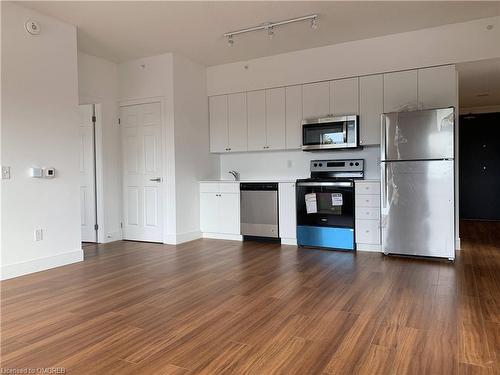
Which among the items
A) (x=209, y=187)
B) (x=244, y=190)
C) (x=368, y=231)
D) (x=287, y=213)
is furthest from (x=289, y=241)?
(x=209, y=187)

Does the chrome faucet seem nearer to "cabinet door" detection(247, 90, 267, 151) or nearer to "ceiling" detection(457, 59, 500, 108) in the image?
"cabinet door" detection(247, 90, 267, 151)

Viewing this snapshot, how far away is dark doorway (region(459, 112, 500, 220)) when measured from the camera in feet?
25.1

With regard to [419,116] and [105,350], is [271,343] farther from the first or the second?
[419,116]

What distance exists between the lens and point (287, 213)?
16.8 feet

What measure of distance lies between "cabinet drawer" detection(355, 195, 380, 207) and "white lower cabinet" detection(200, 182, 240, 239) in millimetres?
1751

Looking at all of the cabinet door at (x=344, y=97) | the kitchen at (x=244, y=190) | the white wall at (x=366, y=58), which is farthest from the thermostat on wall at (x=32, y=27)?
the cabinet door at (x=344, y=97)

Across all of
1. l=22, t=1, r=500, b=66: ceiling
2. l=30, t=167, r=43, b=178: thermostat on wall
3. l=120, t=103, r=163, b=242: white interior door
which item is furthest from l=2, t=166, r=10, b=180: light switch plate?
l=120, t=103, r=163, b=242: white interior door

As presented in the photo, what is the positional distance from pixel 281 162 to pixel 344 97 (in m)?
1.39

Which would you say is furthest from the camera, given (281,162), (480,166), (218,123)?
(480,166)

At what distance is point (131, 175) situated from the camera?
5.69m

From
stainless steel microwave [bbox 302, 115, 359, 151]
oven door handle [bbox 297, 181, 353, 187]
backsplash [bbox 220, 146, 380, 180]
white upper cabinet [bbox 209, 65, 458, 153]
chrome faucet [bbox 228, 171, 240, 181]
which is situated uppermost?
white upper cabinet [bbox 209, 65, 458, 153]

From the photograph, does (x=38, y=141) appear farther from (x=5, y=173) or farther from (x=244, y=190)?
(x=244, y=190)

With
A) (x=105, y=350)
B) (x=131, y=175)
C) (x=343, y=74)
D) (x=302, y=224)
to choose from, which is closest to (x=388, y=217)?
(x=302, y=224)

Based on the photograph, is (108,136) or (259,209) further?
(108,136)
